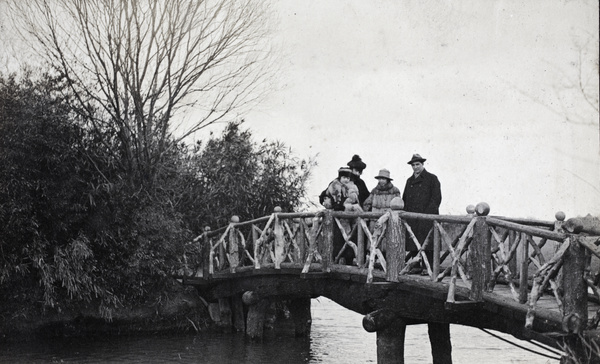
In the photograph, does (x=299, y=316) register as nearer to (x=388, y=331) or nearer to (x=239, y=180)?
(x=239, y=180)

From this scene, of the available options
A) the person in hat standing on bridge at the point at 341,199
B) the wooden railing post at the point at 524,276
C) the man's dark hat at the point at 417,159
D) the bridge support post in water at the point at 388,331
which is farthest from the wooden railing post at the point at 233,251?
the wooden railing post at the point at 524,276

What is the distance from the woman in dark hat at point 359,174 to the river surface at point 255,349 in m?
3.07

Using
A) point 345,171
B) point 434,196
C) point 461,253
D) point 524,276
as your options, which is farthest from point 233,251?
point 524,276

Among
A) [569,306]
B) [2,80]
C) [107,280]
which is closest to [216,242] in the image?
[107,280]

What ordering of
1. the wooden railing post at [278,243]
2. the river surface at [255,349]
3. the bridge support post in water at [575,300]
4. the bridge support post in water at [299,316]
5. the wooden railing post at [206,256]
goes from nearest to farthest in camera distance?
the bridge support post in water at [575,300] < the river surface at [255,349] < the wooden railing post at [278,243] < the bridge support post in water at [299,316] < the wooden railing post at [206,256]

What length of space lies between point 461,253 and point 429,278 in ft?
3.85

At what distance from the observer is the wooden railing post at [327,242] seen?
13.9m

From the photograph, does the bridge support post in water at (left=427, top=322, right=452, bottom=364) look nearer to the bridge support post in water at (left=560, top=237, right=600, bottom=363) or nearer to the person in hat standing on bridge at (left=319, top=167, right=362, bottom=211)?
the person in hat standing on bridge at (left=319, top=167, right=362, bottom=211)

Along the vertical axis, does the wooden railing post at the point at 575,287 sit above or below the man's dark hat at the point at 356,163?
below

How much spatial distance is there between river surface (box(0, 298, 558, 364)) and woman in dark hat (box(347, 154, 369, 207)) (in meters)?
3.07

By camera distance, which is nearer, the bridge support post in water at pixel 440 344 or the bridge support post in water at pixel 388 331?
the bridge support post in water at pixel 388 331

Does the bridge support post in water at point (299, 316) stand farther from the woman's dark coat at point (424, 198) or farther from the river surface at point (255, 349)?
the woman's dark coat at point (424, 198)

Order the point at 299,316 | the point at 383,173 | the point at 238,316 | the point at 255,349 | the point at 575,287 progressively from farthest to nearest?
the point at 238,316, the point at 299,316, the point at 255,349, the point at 383,173, the point at 575,287

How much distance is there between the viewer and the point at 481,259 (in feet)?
32.4
